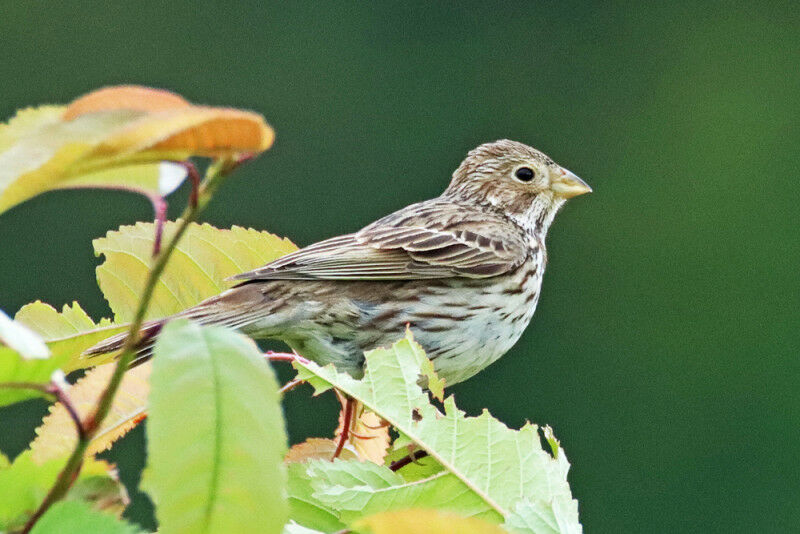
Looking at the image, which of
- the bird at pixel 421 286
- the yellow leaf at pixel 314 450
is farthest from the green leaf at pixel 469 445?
the bird at pixel 421 286

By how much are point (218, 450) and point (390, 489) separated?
71 cm

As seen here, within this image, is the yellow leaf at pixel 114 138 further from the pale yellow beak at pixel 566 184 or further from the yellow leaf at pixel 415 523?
the pale yellow beak at pixel 566 184

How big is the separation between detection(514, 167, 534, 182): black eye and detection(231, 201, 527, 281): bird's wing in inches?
8.4

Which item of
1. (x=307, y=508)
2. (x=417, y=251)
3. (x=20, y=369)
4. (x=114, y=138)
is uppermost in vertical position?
(x=114, y=138)

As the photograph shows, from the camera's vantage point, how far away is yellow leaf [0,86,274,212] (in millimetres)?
869

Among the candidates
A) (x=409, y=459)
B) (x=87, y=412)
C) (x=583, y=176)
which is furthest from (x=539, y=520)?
(x=583, y=176)

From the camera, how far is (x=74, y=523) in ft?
2.91

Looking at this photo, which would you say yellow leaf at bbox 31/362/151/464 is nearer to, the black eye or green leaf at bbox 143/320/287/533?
green leaf at bbox 143/320/287/533

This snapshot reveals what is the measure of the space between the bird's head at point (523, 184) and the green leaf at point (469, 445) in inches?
111

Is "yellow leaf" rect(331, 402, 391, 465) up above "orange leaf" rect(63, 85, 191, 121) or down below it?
below

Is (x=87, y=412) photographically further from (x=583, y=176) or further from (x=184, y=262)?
(x=583, y=176)

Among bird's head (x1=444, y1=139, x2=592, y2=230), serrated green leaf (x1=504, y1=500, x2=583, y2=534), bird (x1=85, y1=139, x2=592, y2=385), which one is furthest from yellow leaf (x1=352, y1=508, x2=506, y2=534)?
bird's head (x1=444, y1=139, x2=592, y2=230)

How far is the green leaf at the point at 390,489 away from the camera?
1.57 meters

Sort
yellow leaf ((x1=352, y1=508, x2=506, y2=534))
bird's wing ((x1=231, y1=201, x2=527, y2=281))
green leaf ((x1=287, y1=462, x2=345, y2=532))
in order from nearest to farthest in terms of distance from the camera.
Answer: yellow leaf ((x1=352, y1=508, x2=506, y2=534)), green leaf ((x1=287, y1=462, x2=345, y2=532)), bird's wing ((x1=231, y1=201, x2=527, y2=281))
